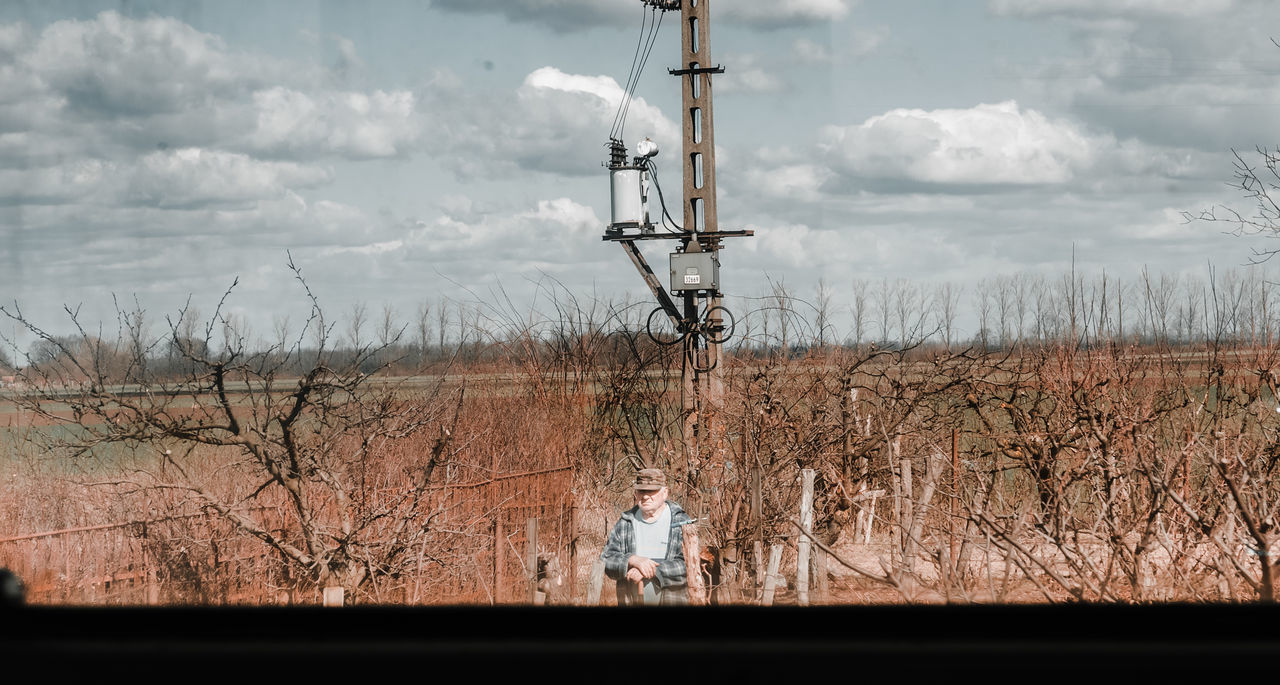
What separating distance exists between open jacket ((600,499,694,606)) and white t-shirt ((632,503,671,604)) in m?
0.02

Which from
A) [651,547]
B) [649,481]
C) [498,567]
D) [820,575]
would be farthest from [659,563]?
[820,575]

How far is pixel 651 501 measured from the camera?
690cm

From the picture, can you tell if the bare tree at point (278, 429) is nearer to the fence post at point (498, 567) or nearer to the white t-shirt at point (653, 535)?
the fence post at point (498, 567)

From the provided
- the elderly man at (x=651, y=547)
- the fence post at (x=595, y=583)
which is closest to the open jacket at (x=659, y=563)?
the elderly man at (x=651, y=547)

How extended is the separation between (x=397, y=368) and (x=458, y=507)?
1.44 meters

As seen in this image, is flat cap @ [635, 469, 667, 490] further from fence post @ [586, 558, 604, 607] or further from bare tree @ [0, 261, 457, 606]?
bare tree @ [0, 261, 457, 606]

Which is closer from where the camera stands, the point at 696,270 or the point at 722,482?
the point at 722,482

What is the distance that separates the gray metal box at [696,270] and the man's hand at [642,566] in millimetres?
6802

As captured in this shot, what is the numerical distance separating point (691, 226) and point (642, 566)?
7.37 m

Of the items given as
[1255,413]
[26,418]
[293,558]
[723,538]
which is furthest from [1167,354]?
[26,418]

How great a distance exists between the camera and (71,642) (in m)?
1.52

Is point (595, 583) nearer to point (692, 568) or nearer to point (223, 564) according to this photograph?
point (692, 568)

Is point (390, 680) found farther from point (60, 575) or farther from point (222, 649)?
point (60, 575)

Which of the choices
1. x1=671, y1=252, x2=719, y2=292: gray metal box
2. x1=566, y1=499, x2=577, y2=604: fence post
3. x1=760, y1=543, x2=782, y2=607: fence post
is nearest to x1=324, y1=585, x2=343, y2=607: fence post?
x1=566, y1=499, x2=577, y2=604: fence post
